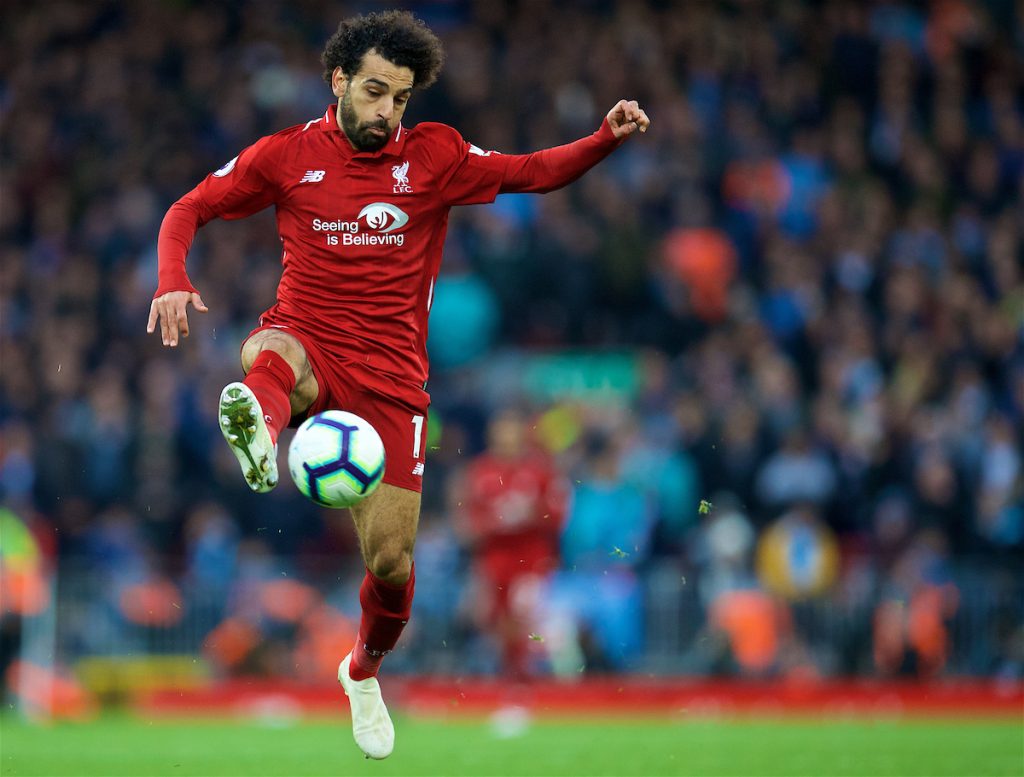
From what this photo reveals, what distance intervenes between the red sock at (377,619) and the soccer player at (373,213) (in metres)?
0.07

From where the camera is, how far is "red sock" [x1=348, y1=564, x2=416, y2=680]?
7.68m

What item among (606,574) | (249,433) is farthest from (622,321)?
(249,433)

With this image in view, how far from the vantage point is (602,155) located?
7336 millimetres

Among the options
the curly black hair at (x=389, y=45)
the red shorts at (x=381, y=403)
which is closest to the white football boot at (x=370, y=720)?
the red shorts at (x=381, y=403)

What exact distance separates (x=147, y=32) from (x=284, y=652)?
8.49 metres

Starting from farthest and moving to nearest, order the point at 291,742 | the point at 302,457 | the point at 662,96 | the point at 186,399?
the point at 662,96 → the point at 186,399 → the point at 291,742 → the point at 302,457

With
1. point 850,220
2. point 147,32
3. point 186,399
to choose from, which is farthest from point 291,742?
point 147,32

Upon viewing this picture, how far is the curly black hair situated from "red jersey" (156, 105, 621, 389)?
0.28 m

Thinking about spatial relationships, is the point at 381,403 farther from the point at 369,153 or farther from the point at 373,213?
the point at 369,153

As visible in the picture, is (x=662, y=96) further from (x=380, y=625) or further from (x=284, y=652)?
(x=380, y=625)

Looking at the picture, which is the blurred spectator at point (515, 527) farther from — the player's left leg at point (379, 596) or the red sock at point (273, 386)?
the red sock at point (273, 386)

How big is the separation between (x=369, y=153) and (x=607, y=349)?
28.3 ft

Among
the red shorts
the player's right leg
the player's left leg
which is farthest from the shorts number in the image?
the player's right leg

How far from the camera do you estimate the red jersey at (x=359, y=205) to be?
7.40 m
